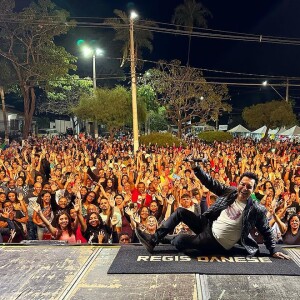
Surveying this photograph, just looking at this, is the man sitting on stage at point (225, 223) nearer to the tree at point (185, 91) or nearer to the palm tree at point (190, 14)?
the tree at point (185, 91)

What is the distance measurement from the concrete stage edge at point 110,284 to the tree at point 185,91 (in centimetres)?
2662

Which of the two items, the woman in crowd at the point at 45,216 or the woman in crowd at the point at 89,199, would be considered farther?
the woman in crowd at the point at 89,199

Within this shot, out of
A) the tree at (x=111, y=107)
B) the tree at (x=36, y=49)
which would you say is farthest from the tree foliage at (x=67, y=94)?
the tree at (x=111, y=107)

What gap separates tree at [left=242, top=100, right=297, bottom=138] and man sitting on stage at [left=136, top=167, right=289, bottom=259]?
26787 mm

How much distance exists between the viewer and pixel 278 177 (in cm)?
961

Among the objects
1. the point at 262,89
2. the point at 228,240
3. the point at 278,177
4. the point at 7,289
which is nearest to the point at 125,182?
the point at 278,177

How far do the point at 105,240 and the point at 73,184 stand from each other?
125 inches

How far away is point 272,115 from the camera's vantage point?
29.9m

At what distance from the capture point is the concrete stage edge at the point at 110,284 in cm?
341

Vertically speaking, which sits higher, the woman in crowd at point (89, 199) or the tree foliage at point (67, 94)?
the tree foliage at point (67, 94)

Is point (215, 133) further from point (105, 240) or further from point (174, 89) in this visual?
point (105, 240)

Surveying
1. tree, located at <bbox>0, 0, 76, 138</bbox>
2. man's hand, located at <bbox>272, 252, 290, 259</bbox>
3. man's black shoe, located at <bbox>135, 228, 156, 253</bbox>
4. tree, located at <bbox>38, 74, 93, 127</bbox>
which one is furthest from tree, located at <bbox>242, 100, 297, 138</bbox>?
man's black shoe, located at <bbox>135, 228, 156, 253</bbox>

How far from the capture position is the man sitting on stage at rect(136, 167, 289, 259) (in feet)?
14.0

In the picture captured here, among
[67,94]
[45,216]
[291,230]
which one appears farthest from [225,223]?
[67,94]
